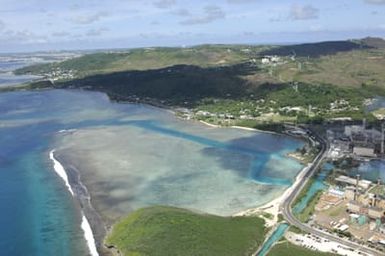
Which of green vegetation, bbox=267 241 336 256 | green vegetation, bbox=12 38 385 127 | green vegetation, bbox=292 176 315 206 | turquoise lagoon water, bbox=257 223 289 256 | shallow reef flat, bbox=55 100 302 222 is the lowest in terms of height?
turquoise lagoon water, bbox=257 223 289 256

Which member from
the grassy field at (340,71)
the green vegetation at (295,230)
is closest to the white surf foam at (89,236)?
the green vegetation at (295,230)

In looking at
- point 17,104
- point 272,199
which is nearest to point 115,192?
point 272,199

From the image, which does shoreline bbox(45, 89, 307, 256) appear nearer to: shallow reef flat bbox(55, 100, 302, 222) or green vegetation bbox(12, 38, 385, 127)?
shallow reef flat bbox(55, 100, 302, 222)

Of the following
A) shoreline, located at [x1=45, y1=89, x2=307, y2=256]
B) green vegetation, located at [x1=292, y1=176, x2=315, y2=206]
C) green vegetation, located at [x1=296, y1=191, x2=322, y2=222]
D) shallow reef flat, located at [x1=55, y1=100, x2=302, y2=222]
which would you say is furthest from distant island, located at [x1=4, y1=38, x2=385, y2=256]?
shallow reef flat, located at [x1=55, y1=100, x2=302, y2=222]

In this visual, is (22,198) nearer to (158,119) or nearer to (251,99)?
(158,119)

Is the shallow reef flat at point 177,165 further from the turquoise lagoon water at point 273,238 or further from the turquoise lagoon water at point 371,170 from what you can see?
the turquoise lagoon water at point 371,170

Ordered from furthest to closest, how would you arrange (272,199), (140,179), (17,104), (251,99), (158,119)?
(17,104) < (251,99) < (158,119) < (140,179) < (272,199)

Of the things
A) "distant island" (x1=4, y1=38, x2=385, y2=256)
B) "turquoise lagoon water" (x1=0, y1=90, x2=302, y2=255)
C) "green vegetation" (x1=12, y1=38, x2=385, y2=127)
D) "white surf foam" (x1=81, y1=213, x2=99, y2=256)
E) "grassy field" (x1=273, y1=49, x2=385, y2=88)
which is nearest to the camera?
"white surf foam" (x1=81, y1=213, x2=99, y2=256)
